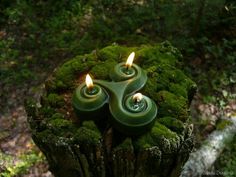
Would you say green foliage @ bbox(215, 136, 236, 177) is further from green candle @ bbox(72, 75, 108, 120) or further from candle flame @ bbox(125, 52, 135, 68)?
green candle @ bbox(72, 75, 108, 120)

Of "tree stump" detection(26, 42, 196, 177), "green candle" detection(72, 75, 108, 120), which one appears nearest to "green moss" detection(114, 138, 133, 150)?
"tree stump" detection(26, 42, 196, 177)

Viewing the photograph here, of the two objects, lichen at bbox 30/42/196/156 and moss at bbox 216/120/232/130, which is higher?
lichen at bbox 30/42/196/156

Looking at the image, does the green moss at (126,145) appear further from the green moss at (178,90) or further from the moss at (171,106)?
the green moss at (178,90)

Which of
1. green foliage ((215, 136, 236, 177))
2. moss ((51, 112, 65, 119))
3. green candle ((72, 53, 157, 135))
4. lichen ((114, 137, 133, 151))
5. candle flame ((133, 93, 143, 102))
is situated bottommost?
green foliage ((215, 136, 236, 177))

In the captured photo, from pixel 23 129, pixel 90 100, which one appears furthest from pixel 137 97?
pixel 23 129

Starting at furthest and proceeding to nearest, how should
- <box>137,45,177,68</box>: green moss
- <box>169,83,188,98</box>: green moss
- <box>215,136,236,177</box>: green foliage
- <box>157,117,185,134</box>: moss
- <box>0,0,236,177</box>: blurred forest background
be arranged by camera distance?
<box>0,0,236,177</box>: blurred forest background, <box>215,136,236,177</box>: green foliage, <box>137,45,177,68</box>: green moss, <box>169,83,188,98</box>: green moss, <box>157,117,185,134</box>: moss

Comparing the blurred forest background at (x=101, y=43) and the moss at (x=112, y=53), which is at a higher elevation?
the moss at (x=112, y=53)

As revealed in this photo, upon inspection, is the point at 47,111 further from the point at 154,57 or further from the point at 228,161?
the point at 228,161

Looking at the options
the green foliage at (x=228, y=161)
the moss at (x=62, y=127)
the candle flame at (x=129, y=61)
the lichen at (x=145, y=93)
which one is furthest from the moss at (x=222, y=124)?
the moss at (x=62, y=127)

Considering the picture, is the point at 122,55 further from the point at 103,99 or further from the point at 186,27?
the point at 186,27
